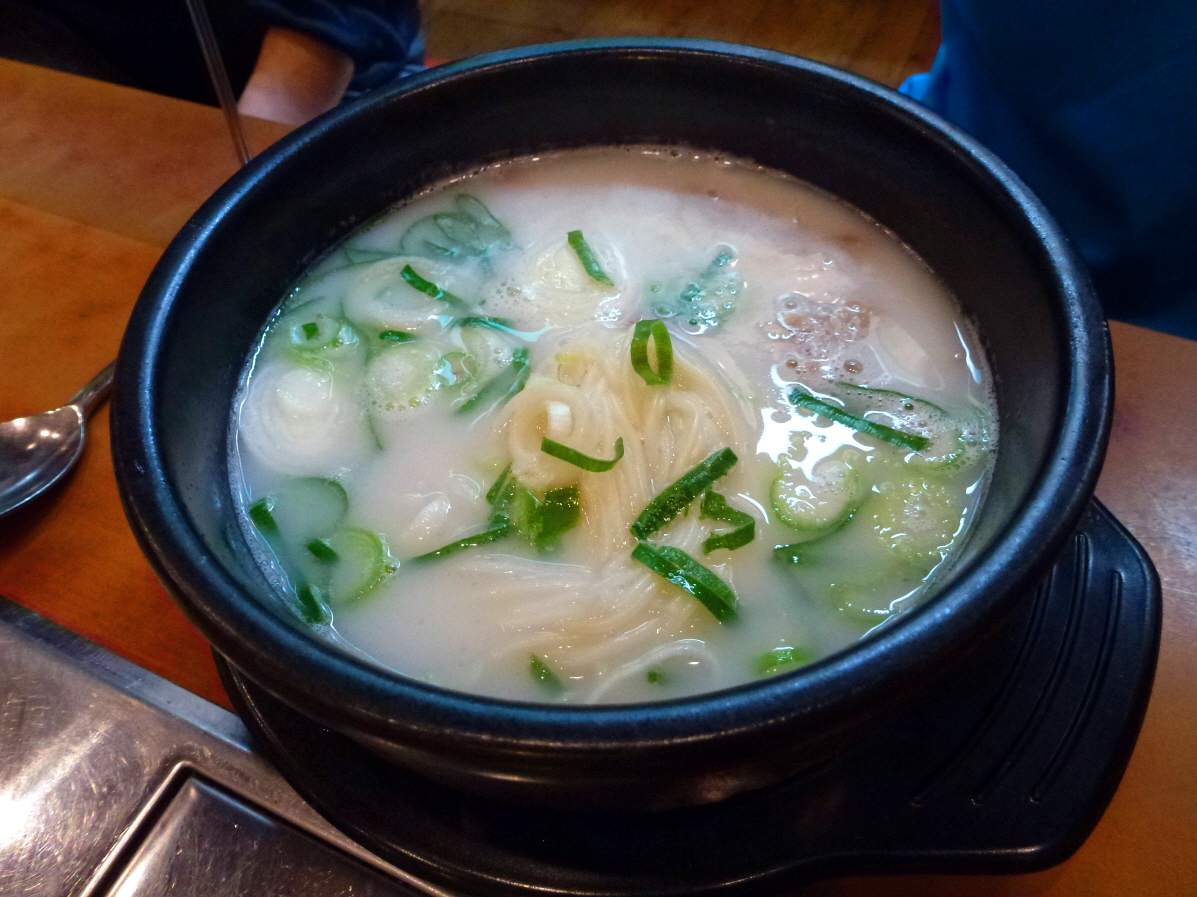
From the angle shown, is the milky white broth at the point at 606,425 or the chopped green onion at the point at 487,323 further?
the chopped green onion at the point at 487,323

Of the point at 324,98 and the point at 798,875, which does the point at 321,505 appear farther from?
the point at 324,98

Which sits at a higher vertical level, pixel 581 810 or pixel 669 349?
pixel 669 349

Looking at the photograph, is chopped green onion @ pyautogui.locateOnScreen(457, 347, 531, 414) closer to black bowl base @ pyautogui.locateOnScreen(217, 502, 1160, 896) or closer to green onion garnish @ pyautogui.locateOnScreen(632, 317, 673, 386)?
green onion garnish @ pyautogui.locateOnScreen(632, 317, 673, 386)

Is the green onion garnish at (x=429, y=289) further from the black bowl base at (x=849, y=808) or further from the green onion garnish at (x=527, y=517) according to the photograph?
the black bowl base at (x=849, y=808)

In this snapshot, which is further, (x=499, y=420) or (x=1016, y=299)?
(x=499, y=420)

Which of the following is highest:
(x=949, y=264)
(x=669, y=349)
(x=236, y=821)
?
(x=949, y=264)

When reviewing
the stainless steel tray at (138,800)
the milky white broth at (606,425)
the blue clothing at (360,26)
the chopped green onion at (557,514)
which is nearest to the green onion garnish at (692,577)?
the milky white broth at (606,425)

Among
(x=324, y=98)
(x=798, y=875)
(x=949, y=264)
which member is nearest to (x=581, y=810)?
(x=798, y=875)
